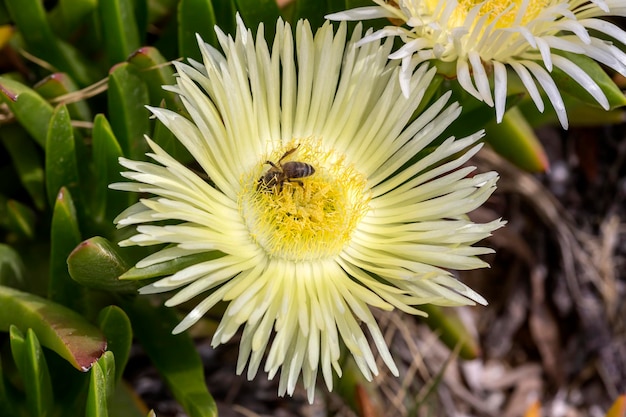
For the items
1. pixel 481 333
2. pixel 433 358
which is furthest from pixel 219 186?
pixel 481 333

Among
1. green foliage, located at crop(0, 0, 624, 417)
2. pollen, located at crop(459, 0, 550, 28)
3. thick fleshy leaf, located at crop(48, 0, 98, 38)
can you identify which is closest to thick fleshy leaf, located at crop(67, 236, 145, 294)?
green foliage, located at crop(0, 0, 624, 417)

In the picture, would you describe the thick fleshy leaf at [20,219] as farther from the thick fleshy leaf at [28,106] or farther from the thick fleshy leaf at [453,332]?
the thick fleshy leaf at [453,332]

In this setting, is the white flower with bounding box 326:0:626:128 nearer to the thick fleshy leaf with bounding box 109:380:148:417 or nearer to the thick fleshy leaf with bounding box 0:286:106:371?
the thick fleshy leaf with bounding box 0:286:106:371

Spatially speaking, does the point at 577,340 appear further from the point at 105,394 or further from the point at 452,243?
the point at 105,394

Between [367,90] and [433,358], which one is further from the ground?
[367,90]

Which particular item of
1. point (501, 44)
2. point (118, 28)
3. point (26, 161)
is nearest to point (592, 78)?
point (501, 44)

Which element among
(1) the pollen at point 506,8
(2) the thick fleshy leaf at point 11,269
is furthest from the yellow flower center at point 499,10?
(2) the thick fleshy leaf at point 11,269
